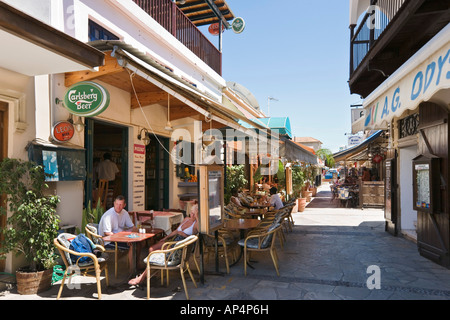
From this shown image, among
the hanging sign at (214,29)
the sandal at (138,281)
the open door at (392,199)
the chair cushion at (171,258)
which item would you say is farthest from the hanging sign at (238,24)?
the sandal at (138,281)

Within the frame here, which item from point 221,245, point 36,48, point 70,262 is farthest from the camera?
point 221,245

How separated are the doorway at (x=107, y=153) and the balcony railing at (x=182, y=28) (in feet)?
12.1

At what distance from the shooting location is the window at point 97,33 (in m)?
7.05

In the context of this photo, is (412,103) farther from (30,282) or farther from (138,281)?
(30,282)

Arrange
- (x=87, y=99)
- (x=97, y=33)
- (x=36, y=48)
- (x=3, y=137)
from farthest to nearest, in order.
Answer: (x=97, y=33) → (x=87, y=99) → (x=3, y=137) → (x=36, y=48)

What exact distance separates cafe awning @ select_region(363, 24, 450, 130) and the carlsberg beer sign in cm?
436

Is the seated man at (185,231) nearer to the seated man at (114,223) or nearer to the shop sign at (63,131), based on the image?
the seated man at (114,223)

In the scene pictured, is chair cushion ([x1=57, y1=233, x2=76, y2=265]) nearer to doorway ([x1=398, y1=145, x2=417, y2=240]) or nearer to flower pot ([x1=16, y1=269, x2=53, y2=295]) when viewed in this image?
flower pot ([x1=16, y1=269, x2=53, y2=295])

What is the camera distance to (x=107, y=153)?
959 cm

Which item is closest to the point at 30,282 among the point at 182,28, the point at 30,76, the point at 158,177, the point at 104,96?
the point at 104,96

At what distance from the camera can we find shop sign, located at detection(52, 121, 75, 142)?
18.1 feet

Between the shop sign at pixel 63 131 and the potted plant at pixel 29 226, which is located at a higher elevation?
the shop sign at pixel 63 131

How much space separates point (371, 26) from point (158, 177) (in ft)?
24.6

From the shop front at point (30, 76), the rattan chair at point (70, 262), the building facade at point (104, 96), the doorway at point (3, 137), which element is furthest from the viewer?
the doorway at point (3, 137)
